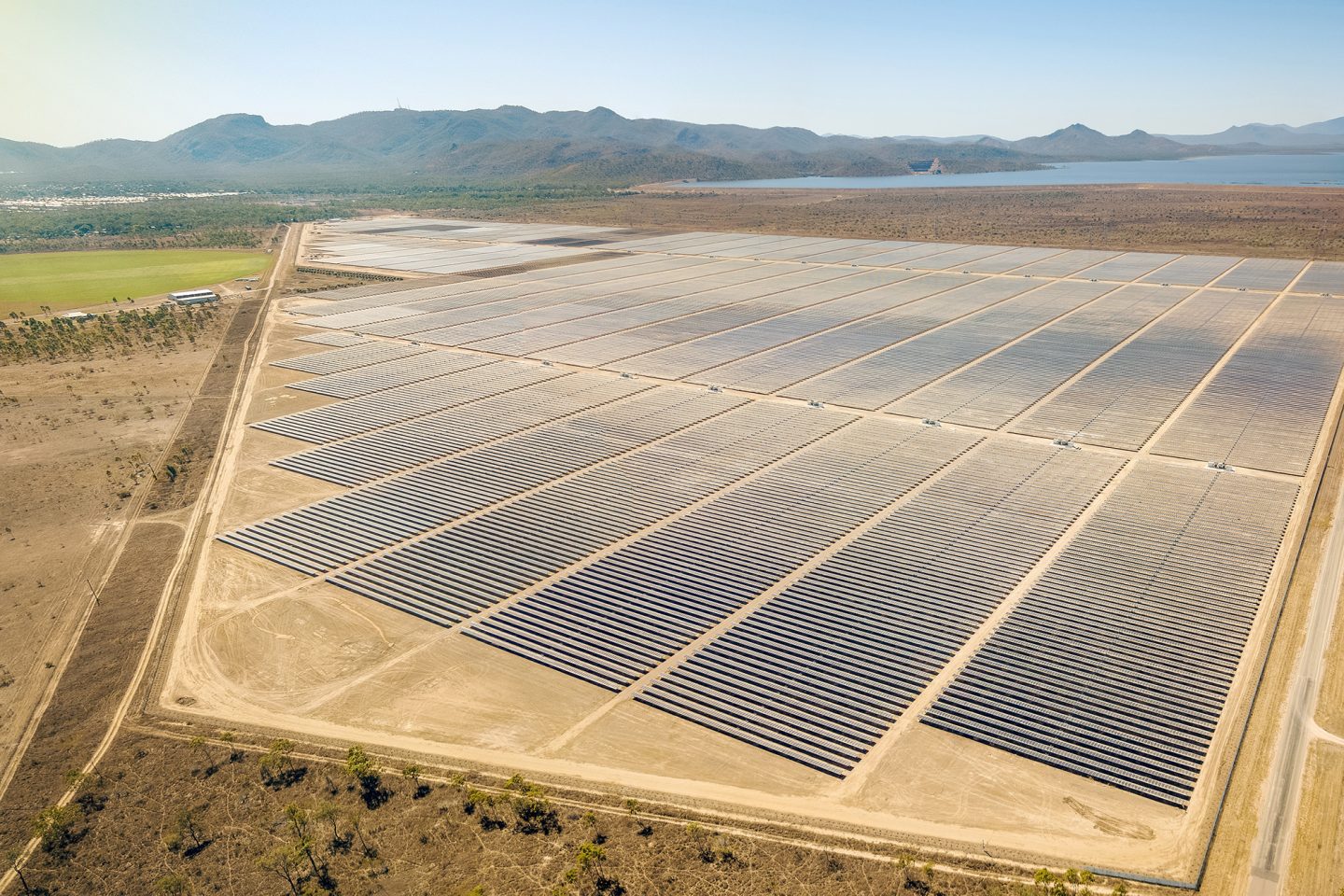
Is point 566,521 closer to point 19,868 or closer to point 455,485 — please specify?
point 455,485

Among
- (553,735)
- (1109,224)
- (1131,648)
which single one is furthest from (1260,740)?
(1109,224)

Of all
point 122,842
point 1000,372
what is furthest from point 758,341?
point 122,842

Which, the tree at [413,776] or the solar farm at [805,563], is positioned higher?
the solar farm at [805,563]

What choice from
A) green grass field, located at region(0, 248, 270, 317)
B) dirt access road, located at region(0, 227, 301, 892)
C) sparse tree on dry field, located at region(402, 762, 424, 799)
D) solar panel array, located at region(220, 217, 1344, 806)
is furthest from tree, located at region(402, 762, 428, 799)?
green grass field, located at region(0, 248, 270, 317)

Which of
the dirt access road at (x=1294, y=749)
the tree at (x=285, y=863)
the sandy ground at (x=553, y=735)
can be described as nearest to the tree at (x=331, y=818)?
the tree at (x=285, y=863)

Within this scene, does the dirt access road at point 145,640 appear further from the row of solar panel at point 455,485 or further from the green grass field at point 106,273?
the green grass field at point 106,273

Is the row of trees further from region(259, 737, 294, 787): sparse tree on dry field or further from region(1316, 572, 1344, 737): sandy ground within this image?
region(1316, 572, 1344, 737): sandy ground

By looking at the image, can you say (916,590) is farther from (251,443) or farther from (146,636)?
(251,443)
